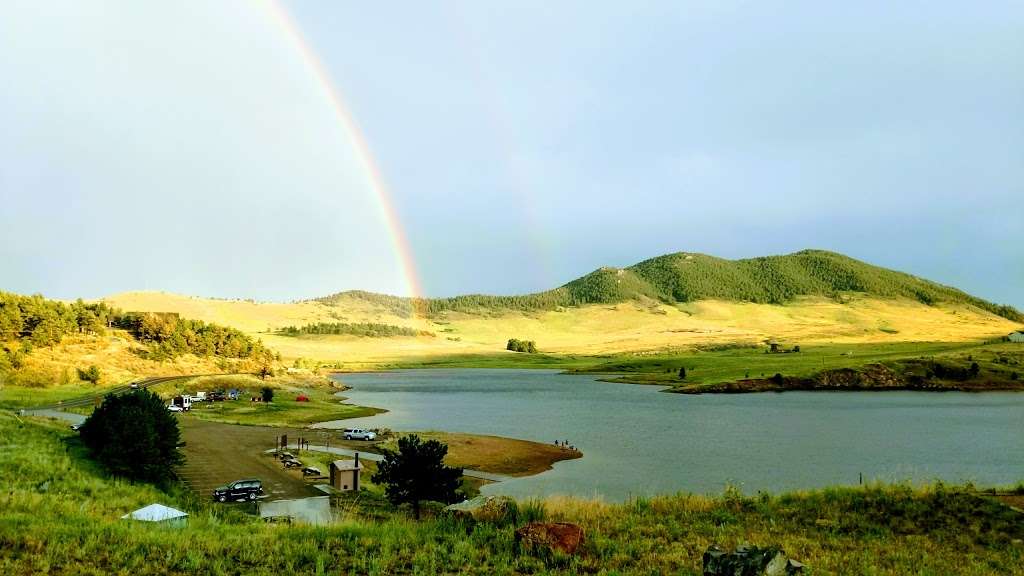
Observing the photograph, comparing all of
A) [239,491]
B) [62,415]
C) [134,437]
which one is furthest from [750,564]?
[62,415]

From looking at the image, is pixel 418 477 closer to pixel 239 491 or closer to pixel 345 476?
pixel 345 476

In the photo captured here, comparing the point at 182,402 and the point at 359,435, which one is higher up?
the point at 182,402

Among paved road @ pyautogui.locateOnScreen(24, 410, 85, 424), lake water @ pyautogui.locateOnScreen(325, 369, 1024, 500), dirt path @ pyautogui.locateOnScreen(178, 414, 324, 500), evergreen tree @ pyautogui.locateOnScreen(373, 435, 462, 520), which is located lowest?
lake water @ pyautogui.locateOnScreen(325, 369, 1024, 500)

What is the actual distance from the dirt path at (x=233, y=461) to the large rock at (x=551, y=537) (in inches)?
1070

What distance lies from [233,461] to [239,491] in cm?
1474

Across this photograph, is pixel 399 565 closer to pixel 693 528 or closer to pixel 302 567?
pixel 302 567

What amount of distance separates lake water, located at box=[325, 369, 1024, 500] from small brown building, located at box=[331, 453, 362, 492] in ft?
37.8

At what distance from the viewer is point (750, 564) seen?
13.4 m

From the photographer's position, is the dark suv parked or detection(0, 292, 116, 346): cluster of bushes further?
detection(0, 292, 116, 346): cluster of bushes

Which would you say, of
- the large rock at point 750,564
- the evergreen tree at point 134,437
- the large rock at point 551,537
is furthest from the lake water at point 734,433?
the evergreen tree at point 134,437

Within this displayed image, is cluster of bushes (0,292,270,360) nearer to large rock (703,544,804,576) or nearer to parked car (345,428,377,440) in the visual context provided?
parked car (345,428,377,440)

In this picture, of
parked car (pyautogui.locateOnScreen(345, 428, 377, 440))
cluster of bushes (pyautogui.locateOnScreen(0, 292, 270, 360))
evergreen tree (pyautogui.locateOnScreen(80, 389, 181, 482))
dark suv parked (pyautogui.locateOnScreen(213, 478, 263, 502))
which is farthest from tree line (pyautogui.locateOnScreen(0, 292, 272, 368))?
dark suv parked (pyautogui.locateOnScreen(213, 478, 263, 502))

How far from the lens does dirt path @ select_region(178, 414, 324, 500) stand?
41.9m

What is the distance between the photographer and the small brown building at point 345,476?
4281 centimetres
